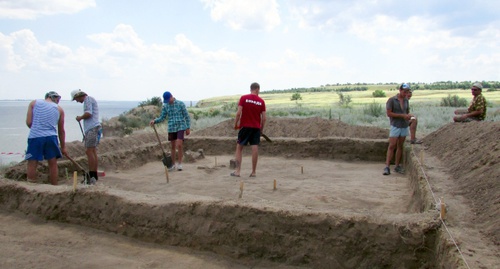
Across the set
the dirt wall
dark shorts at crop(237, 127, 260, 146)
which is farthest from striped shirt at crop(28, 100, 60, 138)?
dark shorts at crop(237, 127, 260, 146)

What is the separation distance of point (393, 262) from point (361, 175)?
15.8ft

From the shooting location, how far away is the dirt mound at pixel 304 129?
43.5 feet

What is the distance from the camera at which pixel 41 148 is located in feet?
20.1

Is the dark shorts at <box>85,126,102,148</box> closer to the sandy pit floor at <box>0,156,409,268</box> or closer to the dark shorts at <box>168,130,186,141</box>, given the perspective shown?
the sandy pit floor at <box>0,156,409,268</box>

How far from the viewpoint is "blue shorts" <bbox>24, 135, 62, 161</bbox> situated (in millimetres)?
6094

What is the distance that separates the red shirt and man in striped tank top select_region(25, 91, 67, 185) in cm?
298

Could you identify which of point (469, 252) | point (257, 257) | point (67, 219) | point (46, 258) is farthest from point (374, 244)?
point (67, 219)

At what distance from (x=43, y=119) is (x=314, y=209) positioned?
Result: 4186 millimetres

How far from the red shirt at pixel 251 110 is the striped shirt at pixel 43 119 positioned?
3.01 metres

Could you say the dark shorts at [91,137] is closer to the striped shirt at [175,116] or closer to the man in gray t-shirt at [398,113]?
the striped shirt at [175,116]

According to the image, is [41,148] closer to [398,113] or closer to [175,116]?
[175,116]

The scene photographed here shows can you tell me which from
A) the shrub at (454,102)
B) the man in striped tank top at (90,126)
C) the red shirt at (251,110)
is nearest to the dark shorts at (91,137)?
the man in striped tank top at (90,126)

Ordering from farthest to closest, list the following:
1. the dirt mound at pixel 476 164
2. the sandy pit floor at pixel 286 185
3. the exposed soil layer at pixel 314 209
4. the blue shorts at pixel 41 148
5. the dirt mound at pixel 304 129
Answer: the dirt mound at pixel 304 129 → the blue shorts at pixel 41 148 → the sandy pit floor at pixel 286 185 → the dirt mound at pixel 476 164 → the exposed soil layer at pixel 314 209

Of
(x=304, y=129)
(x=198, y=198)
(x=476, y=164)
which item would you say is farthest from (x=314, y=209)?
(x=304, y=129)
